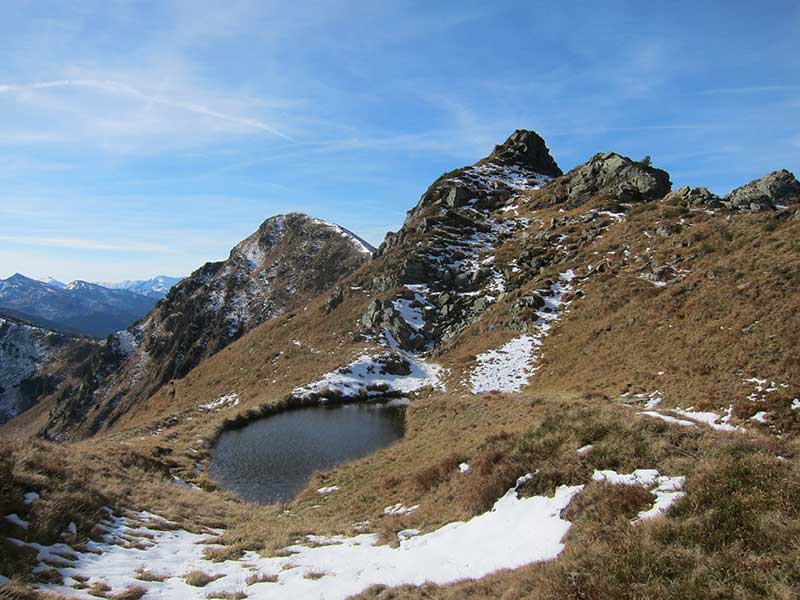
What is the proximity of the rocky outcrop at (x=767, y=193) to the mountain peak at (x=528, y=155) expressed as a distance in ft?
189

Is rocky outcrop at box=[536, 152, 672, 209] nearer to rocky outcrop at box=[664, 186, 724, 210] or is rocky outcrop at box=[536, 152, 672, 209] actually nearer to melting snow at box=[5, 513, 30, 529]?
rocky outcrop at box=[664, 186, 724, 210]

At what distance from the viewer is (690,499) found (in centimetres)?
779

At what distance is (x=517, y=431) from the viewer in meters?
16.9

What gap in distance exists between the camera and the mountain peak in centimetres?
10962

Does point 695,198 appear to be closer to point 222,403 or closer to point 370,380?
point 370,380

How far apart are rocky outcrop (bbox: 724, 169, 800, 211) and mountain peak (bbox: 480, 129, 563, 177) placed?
57.6 m

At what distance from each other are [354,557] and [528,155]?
376 ft

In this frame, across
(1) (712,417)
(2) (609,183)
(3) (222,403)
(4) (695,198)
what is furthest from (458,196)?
(1) (712,417)

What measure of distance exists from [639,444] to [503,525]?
412cm

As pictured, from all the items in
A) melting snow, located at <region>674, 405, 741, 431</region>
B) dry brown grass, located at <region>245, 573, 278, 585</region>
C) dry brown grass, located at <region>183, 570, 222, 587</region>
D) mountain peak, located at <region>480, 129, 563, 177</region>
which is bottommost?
dry brown grass, located at <region>183, 570, 222, 587</region>

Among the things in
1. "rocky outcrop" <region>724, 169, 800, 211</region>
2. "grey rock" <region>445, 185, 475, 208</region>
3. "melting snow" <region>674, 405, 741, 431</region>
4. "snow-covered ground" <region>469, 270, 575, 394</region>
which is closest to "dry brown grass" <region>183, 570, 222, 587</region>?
"melting snow" <region>674, 405, 741, 431</region>

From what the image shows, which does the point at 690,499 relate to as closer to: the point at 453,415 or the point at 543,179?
the point at 453,415

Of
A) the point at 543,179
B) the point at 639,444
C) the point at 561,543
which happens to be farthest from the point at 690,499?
the point at 543,179

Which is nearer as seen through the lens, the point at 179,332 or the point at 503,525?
the point at 503,525
